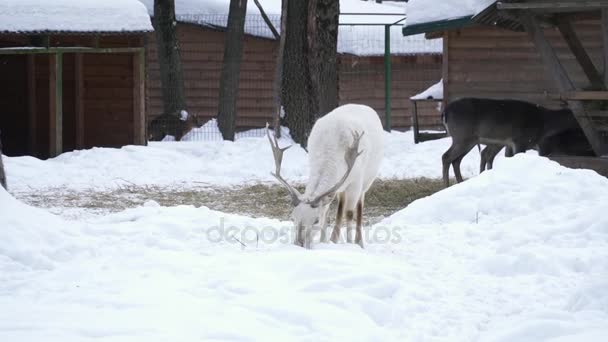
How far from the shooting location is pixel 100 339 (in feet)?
15.3

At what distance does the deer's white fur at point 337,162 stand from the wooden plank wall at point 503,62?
8090mm

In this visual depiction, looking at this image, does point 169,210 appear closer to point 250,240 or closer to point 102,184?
point 250,240

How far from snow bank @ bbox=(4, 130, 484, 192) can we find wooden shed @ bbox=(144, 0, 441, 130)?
645cm

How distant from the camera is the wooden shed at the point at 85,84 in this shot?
16.0 meters

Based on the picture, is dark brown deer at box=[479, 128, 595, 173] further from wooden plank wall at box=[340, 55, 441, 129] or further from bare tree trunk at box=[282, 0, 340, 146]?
wooden plank wall at box=[340, 55, 441, 129]

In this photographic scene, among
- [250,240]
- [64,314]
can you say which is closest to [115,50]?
[250,240]

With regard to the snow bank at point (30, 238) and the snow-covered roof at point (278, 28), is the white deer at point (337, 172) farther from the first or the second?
the snow-covered roof at point (278, 28)

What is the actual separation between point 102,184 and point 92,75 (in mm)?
4667

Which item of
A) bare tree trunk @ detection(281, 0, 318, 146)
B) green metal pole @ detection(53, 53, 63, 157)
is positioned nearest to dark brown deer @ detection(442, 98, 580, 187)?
bare tree trunk @ detection(281, 0, 318, 146)

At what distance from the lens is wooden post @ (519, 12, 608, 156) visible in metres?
11.4

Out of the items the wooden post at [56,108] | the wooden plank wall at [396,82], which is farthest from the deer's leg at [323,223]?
the wooden plank wall at [396,82]

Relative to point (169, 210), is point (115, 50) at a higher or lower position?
higher

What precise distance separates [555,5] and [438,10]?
5.17 metres

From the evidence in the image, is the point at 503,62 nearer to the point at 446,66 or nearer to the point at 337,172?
the point at 446,66
